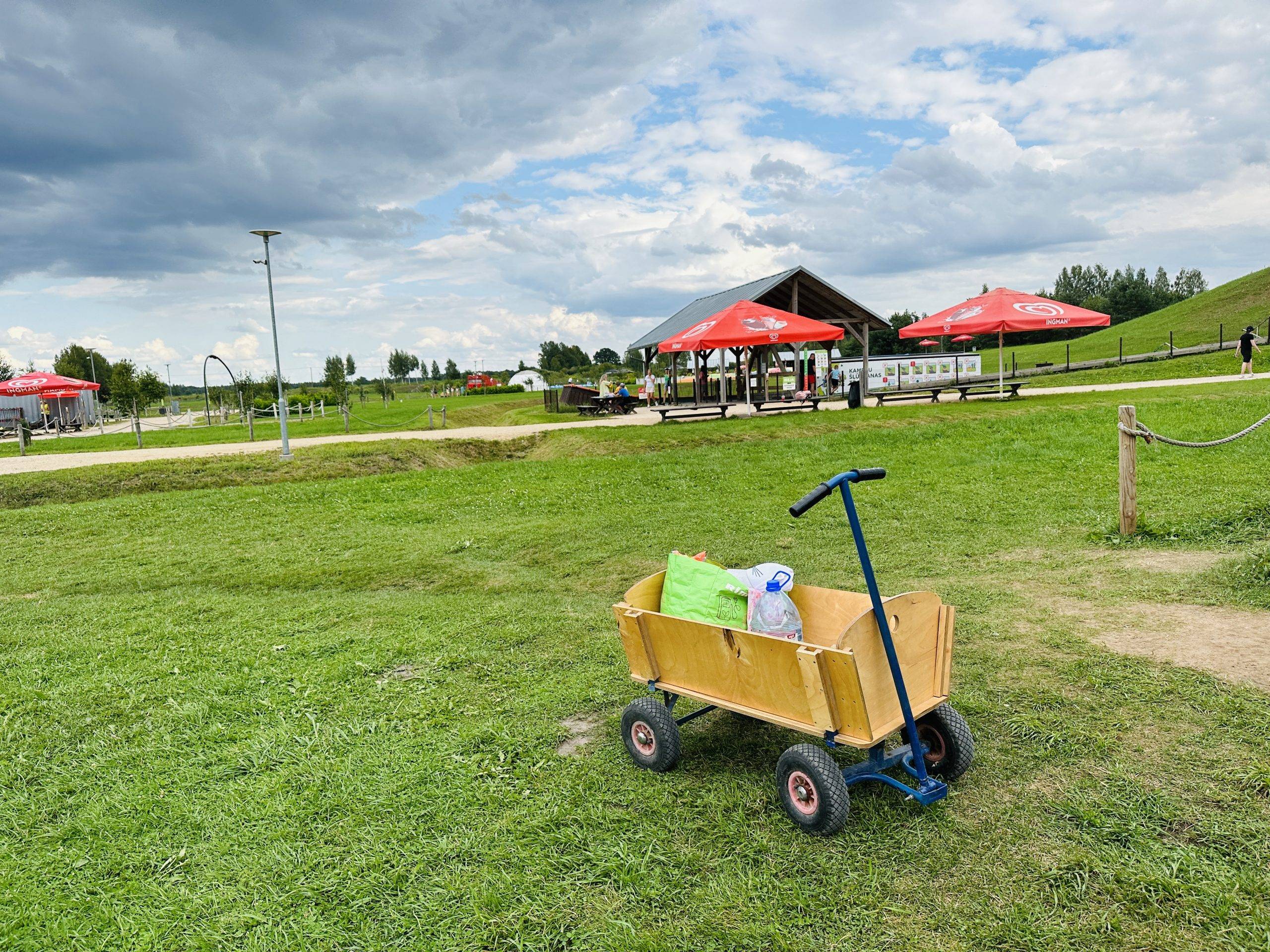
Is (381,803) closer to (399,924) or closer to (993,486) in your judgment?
(399,924)

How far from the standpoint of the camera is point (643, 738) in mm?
4262

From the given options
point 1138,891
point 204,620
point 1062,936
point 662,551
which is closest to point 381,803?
point 1062,936

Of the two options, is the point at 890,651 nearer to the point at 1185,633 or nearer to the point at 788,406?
the point at 1185,633

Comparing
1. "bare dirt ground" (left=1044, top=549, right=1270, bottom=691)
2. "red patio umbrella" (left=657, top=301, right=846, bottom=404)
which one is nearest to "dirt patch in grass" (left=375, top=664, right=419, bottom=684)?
"bare dirt ground" (left=1044, top=549, right=1270, bottom=691)

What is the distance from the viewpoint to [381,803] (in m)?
3.99

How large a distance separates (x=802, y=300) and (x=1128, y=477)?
2282cm

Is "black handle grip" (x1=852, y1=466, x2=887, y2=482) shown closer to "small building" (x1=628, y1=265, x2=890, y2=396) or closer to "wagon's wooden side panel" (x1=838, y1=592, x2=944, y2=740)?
"wagon's wooden side panel" (x1=838, y1=592, x2=944, y2=740)

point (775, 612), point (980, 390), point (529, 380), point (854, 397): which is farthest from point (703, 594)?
point (529, 380)

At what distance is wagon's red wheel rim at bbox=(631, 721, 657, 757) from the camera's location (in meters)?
4.21

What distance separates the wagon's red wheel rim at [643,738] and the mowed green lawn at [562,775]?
0.17 m

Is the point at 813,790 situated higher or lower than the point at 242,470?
lower

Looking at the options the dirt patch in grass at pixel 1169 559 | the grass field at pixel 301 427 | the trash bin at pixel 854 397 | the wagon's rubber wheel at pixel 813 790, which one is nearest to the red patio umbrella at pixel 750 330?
the trash bin at pixel 854 397

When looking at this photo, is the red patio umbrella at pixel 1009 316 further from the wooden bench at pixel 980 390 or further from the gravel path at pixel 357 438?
the gravel path at pixel 357 438

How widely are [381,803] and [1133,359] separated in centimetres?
4716
